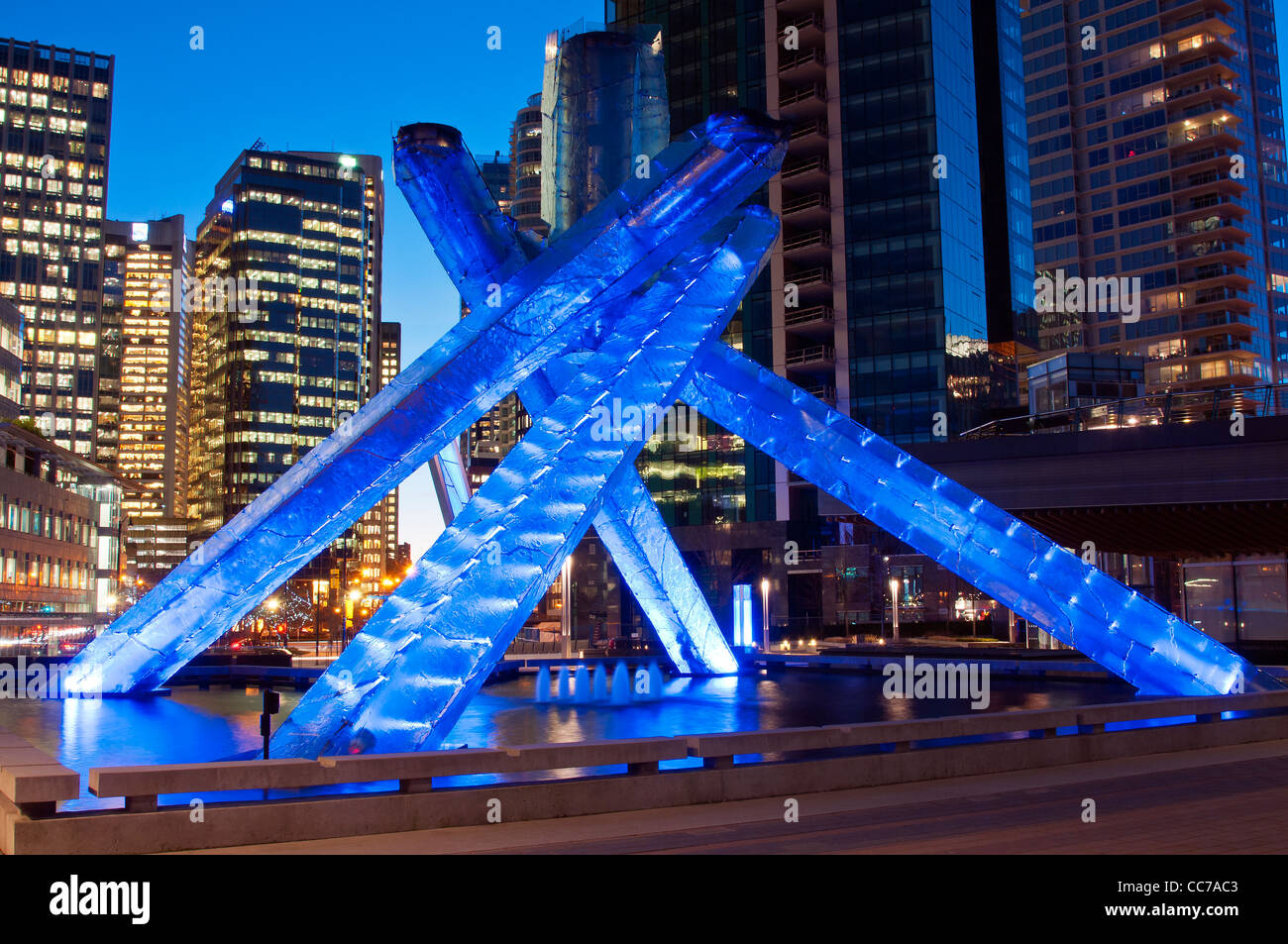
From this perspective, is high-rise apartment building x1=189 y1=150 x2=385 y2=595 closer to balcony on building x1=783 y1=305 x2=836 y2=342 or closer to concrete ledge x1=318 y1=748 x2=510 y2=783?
balcony on building x1=783 y1=305 x2=836 y2=342

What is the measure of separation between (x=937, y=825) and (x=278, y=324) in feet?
592

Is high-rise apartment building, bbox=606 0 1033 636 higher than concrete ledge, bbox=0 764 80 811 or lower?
higher

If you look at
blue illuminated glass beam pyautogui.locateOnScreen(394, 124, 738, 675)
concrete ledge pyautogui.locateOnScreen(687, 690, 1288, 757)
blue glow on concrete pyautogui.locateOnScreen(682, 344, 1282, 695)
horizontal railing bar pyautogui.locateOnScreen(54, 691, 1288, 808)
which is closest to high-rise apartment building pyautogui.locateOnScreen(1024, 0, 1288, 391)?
blue illuminated glass beam pyautogui.locateOnScreen(394, 124, 738, 675)

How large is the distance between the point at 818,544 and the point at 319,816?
64.4 m

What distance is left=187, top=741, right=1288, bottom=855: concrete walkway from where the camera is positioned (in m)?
8.45

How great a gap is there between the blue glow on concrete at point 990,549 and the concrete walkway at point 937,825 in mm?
6325

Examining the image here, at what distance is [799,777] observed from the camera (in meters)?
10.9

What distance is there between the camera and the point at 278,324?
178 metres

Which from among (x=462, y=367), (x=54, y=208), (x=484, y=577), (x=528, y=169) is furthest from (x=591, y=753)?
(x=528, y=169)

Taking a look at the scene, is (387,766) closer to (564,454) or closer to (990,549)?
(564,454)

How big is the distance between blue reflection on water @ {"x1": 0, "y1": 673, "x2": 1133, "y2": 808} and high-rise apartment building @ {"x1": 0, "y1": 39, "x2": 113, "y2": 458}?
13467 centimetres

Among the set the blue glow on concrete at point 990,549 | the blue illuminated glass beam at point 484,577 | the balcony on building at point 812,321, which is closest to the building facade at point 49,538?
the balcony on building at point 812,321

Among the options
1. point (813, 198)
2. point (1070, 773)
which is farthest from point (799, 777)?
point (813, 198)
